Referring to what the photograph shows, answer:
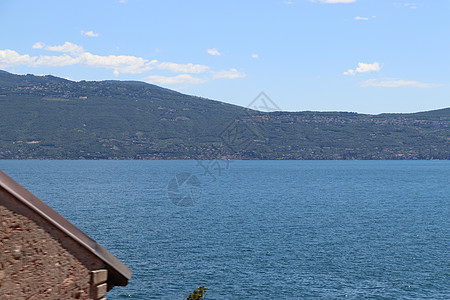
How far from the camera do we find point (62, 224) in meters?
11.1

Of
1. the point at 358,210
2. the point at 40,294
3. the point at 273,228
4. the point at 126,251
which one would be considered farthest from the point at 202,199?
the point at 40,294

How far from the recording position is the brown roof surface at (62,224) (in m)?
10.3

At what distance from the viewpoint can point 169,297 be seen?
41.8m

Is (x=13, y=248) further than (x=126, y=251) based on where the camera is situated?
No

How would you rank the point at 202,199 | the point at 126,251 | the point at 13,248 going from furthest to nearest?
the point at 202,199 < the point at 126,251 < the point at 13,248

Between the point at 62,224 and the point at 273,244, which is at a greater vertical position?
the point at 62,224

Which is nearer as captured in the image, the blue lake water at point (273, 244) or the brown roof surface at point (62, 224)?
the brown roof surface at point (62, 224)

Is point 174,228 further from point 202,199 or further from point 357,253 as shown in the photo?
point 202,199

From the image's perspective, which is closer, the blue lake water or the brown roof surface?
the brown roof surface

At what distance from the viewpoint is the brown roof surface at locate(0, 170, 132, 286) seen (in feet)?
33.9

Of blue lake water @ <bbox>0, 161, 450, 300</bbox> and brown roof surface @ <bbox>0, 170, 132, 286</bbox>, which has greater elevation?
brown roof surface @ <bbox>0, 170, 132, 286</bbox>

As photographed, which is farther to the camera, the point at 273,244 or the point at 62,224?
the point at 273,244

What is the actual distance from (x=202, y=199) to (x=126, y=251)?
66.6 metres

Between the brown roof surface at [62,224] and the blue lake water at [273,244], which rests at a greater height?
the brown roof surface at [62,224]
